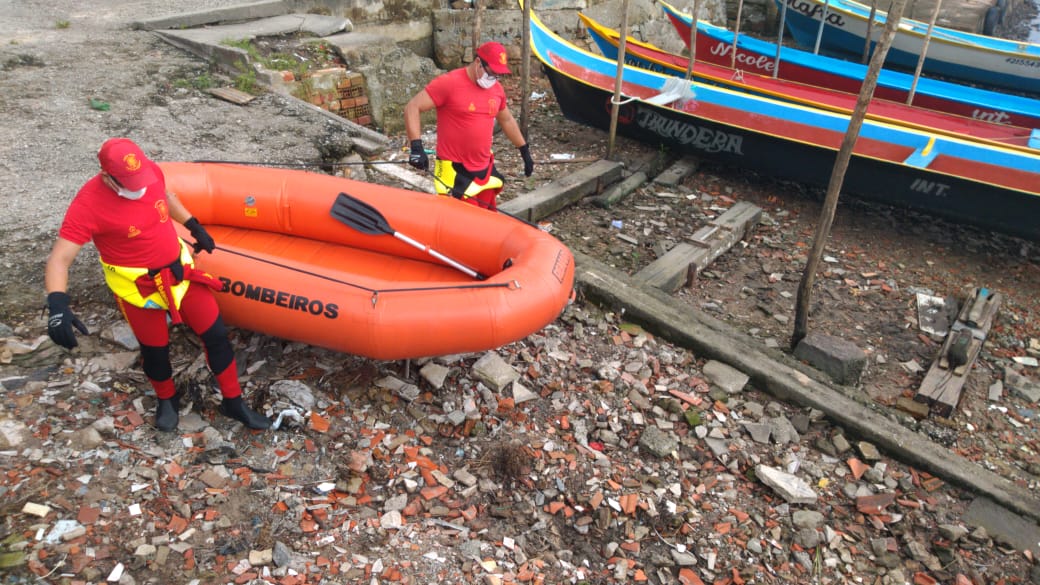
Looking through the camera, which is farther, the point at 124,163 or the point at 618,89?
the point at 618,89

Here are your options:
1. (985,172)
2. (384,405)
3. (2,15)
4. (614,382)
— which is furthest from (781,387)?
(2,15)

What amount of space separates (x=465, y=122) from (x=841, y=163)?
8.31 ft

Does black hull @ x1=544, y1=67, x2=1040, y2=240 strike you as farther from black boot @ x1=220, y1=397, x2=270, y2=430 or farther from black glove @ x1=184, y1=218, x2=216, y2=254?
black boot @ x1=220, y1=397, x2=270, y2=430

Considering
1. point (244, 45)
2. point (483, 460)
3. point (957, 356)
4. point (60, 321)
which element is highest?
point (244, 45)

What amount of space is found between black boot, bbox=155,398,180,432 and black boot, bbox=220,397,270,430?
0.25 metres

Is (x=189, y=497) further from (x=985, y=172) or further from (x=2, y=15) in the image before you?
(x=2, y=15)


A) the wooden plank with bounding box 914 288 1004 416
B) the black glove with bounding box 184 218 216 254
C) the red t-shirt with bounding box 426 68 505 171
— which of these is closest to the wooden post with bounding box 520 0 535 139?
the red t-shirt with bounding box 426 68 505 171

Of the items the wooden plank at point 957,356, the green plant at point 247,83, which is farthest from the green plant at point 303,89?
the wooden plank at point 957,356

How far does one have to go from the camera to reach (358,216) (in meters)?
4.47

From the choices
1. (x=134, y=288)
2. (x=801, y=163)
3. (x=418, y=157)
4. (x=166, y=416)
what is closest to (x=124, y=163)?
(x=134, y=288)

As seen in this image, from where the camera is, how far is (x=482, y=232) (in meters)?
4.45

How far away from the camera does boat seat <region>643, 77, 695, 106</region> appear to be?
24.5 ft

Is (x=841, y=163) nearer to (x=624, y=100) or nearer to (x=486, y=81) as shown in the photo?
(x=486, y=81)

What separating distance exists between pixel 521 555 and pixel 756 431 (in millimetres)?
1787
